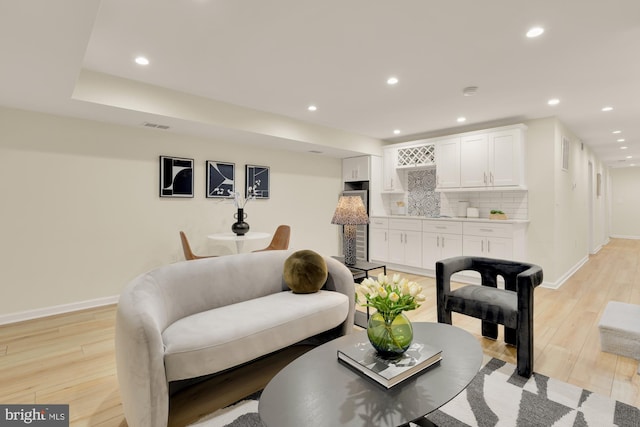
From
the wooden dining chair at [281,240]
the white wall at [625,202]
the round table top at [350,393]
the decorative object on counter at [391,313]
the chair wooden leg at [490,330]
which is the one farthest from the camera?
the white wall at [625,202]

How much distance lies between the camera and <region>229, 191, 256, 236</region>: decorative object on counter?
425cm

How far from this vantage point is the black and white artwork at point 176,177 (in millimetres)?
4227

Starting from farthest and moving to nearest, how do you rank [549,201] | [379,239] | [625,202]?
[625,202] < [379,239] < [549,201]

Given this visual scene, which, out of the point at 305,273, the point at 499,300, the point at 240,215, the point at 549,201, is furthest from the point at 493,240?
the point at 240,215

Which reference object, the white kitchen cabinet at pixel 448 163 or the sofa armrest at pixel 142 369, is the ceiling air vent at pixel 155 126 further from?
the white kitchen cabinet at pixel 448 163

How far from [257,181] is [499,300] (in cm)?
382

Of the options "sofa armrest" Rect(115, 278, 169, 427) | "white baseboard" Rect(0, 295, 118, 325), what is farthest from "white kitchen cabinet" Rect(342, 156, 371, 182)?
"sofa armrest" Rect(115, 278, 169, 427)

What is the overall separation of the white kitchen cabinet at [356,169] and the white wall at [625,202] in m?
9.68

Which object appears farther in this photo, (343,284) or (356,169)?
(356,169)

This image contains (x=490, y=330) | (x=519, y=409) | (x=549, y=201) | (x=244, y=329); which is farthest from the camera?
(x=549, y=201)

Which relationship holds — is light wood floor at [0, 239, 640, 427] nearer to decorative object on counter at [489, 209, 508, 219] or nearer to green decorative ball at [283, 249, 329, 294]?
green decorative ball at [283, 249, 329, 294]

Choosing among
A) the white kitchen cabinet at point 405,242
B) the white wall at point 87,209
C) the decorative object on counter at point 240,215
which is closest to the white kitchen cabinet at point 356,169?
the white kitchen cabinet at point 405,242

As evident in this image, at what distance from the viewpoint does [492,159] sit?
185 inches

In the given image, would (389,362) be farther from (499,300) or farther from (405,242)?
(405,242)
